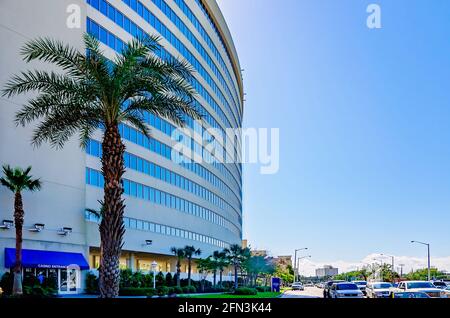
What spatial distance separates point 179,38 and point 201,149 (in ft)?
50.2

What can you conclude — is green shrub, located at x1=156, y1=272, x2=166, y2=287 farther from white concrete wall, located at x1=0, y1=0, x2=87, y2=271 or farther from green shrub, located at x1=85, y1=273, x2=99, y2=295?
white concrete wall, located at x1=0, y1=0, x2=87, y2=271

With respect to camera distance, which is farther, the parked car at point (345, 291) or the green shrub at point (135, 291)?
the green shrub at point (135, 291)

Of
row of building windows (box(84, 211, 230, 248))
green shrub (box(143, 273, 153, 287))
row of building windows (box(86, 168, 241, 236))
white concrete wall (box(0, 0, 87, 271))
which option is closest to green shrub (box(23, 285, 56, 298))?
white concrete wall (box(0, 0, 87, 271))

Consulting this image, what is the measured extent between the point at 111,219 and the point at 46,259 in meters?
21.8

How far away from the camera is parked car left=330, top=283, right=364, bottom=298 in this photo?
33.1 meters

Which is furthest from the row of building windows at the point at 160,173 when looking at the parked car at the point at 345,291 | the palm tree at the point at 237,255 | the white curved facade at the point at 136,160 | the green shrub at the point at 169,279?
the parked car at the point at 345,291

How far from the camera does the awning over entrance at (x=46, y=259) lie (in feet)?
128

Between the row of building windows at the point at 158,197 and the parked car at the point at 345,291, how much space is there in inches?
955

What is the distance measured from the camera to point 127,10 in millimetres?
55312

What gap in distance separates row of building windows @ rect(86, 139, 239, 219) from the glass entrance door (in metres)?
9.86

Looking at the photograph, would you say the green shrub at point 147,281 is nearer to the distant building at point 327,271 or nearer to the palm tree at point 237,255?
the palm tree at point 237,255

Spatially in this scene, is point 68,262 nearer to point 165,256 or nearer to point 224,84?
point 165,256

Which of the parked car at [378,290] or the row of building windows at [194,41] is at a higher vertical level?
the row of building windows at [194,41]
